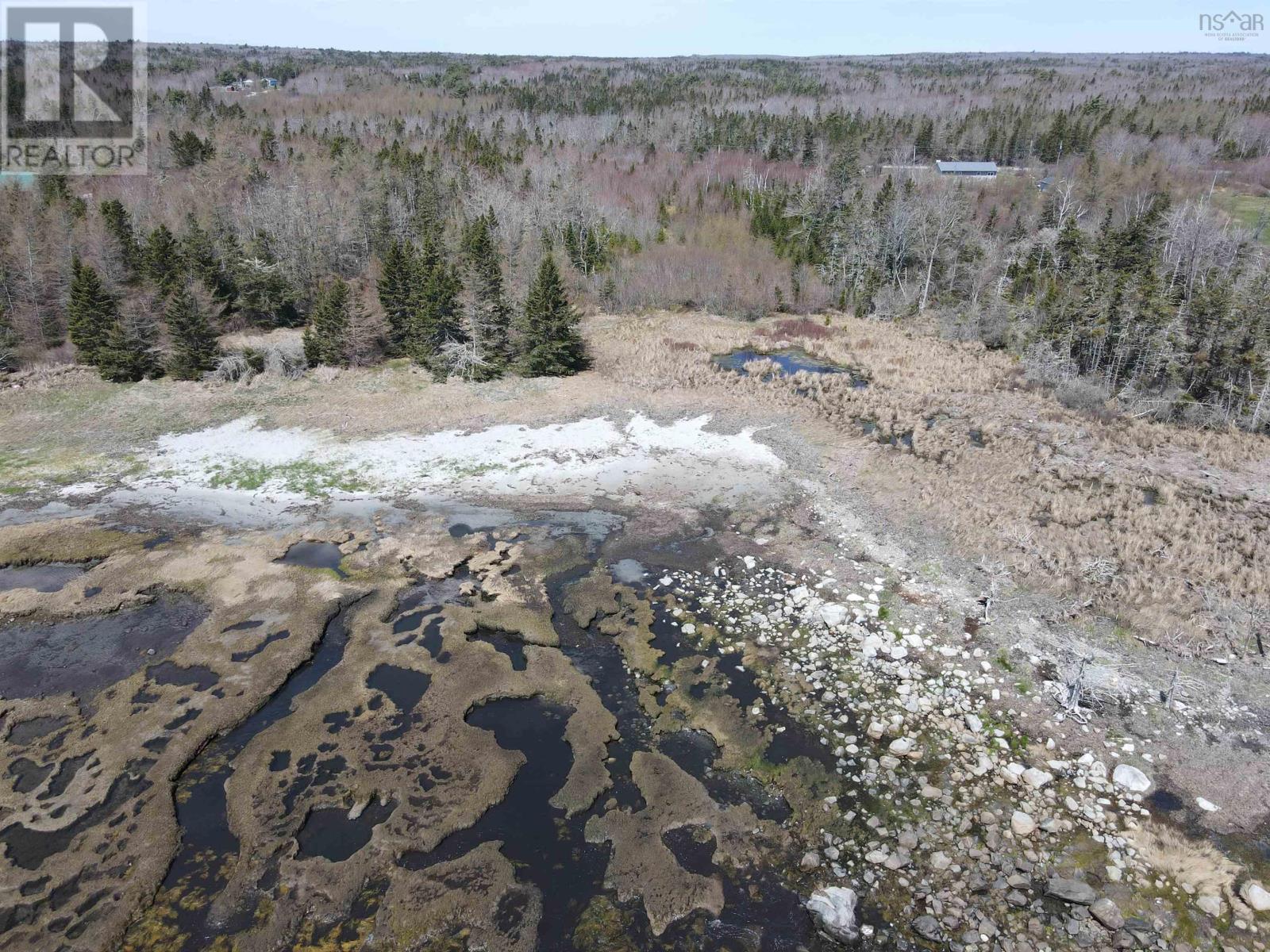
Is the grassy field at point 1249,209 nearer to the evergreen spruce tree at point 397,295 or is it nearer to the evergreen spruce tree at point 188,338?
the evergreen spruce tree at point 397,295

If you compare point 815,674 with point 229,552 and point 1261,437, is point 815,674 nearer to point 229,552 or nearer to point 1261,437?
point 229,552

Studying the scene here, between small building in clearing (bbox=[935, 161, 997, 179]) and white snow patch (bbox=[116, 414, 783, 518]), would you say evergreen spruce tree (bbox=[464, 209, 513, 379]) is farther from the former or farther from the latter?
small building in clearing (bbox=[935, 161, 997, 179])

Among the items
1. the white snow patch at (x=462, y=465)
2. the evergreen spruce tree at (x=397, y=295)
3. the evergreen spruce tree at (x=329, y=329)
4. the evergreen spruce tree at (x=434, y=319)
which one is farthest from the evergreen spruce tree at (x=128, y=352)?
the evergreen spruce tree at (x=434, y=319)

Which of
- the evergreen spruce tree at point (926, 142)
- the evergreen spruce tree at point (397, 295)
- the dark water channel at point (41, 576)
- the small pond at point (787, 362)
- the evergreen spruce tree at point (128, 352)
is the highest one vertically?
the evergreen spruce tree at point (926, 142)

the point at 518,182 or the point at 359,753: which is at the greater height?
the point at 518,182

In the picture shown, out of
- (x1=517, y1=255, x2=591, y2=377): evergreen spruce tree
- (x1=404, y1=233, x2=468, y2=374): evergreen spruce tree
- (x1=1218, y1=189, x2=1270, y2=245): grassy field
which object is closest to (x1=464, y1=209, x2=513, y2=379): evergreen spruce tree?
(x1=517, y1=255, x2=591, y2=377): evergreen spruce tree

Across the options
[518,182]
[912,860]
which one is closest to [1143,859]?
[912,860]
